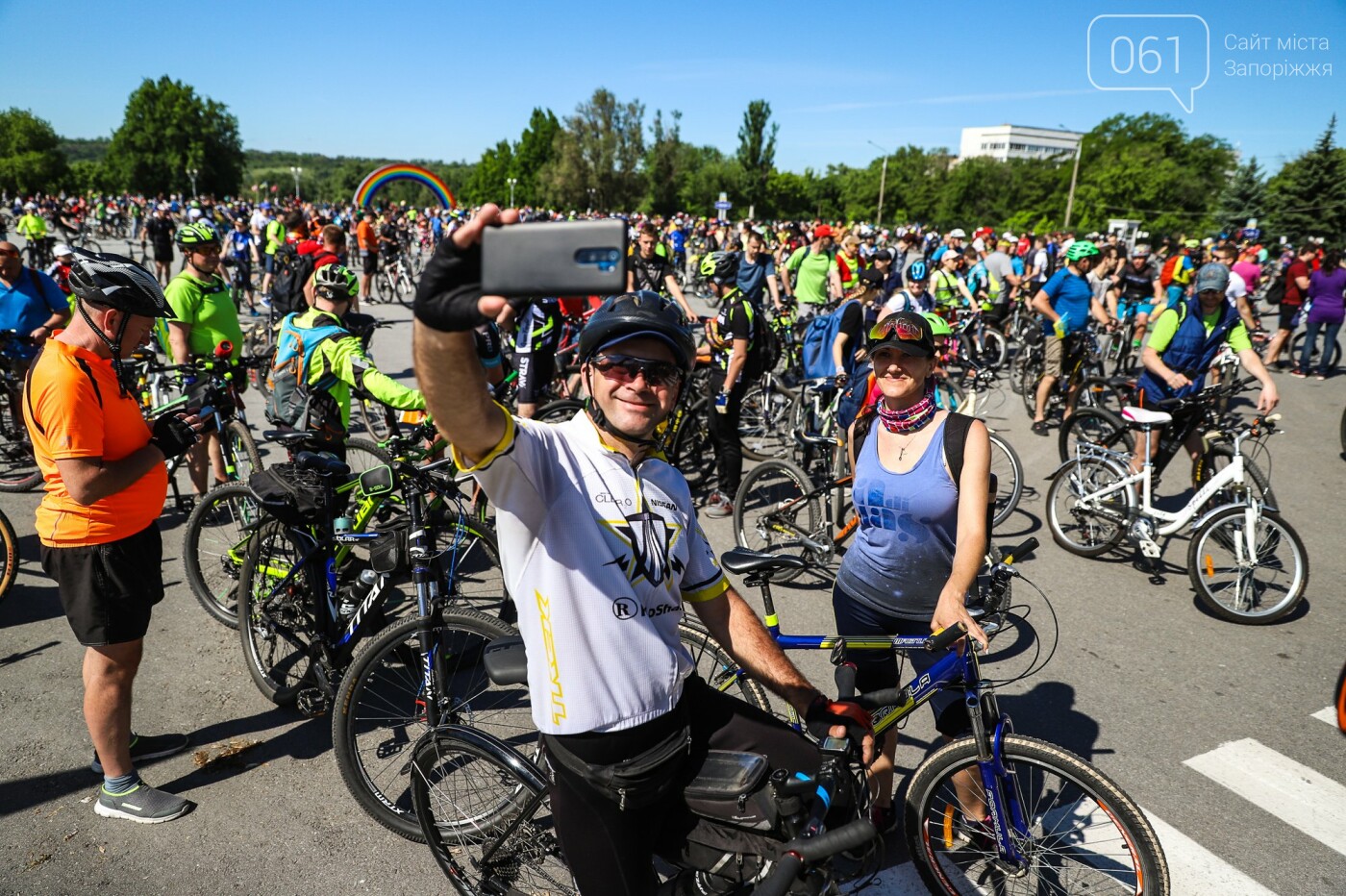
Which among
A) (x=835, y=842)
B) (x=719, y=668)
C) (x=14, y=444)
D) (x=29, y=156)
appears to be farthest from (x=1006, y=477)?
(x=29, y=156)

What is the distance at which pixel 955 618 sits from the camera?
246 centimetres

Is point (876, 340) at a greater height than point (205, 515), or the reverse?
point (876, 340)

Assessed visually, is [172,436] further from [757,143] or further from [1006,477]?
[757,143]

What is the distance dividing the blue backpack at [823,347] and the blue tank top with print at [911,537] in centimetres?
427

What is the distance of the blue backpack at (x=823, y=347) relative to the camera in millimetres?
7355

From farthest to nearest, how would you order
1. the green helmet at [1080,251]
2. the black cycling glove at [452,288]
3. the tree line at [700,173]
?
the tree line at [700,173] < the green helmet at [1080,251] < the black cycling glove at [452,288]

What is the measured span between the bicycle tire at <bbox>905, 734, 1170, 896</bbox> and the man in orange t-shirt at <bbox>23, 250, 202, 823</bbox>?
3.02 metres

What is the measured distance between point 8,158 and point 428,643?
12074 centimetres

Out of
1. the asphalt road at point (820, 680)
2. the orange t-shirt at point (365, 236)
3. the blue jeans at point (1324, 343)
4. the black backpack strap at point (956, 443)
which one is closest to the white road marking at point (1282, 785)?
the asphalt road at point (820, 680)

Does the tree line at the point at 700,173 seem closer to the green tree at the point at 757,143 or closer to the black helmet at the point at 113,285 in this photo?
the green tree at the point at 757,143

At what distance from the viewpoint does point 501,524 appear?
1768mm

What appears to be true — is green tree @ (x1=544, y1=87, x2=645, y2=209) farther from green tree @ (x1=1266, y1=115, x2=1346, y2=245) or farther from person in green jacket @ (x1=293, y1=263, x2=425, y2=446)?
person in green jacket @ (x1=293, y1=263, x2=425, y2=446)

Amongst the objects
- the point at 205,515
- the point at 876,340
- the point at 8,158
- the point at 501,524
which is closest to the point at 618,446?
the point at 501,524

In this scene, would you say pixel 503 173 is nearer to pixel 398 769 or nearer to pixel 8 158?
pixel 8 158
